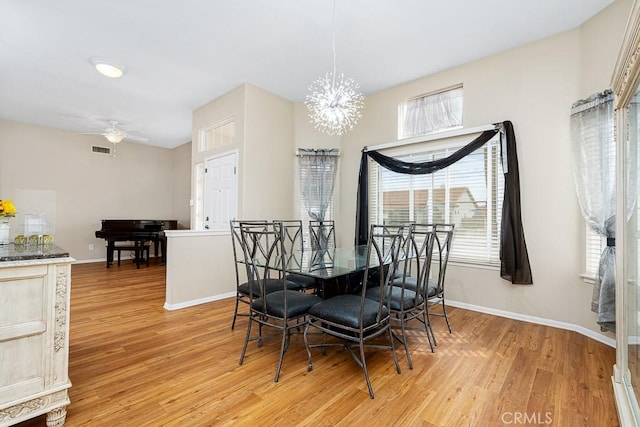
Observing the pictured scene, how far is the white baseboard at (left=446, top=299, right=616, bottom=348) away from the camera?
263cm

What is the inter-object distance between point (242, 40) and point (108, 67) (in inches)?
73.9

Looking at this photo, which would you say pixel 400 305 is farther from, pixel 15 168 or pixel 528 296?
pixel 15 168

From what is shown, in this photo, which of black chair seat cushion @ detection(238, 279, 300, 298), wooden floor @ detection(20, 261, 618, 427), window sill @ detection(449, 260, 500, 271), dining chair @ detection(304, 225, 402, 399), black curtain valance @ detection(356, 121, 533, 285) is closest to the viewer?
wooden floor @ detection(20, 261, 618, 427)

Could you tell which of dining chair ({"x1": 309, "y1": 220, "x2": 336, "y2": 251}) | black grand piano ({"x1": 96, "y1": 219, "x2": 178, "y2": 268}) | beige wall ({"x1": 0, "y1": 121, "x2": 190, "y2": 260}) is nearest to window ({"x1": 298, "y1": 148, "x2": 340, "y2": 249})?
dining chair ({"x1": 309, "y1": 220, "x2": 336, "y2": 251})

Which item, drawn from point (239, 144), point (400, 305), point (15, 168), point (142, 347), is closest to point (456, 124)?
point (400, 305)

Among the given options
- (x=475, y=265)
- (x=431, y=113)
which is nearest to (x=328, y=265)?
(x=475, y=265)

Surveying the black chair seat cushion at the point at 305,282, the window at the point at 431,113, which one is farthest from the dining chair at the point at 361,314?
the window at the point at 431,113

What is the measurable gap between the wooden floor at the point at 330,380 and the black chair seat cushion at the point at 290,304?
15.8 inches

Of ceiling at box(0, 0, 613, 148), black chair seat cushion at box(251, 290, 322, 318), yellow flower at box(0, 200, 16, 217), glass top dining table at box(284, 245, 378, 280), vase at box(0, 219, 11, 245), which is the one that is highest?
ceiling at box(0, 0, 613, 148)

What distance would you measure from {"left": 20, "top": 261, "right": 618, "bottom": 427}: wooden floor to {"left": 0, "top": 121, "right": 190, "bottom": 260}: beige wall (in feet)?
15.5

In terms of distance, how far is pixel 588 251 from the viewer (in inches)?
111

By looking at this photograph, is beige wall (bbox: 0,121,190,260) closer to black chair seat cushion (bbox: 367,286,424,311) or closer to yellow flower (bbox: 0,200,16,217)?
yellow flower (bbox: 0,200,16,217)

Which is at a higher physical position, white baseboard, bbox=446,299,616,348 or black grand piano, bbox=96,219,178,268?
black grand piano, bbox=96,219,178,268

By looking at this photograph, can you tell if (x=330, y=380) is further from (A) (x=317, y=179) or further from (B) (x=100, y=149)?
(B) (x=100, y=149)
